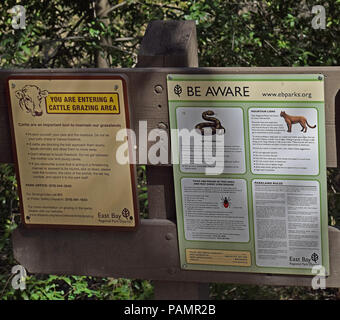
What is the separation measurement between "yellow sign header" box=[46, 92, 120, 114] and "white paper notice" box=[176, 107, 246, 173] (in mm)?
225

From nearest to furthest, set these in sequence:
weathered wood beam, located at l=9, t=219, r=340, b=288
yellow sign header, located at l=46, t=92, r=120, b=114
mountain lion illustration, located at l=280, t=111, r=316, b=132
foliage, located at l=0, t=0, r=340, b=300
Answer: mountain lion illustration, located at l=280, t=111, r=316, b=132 → yellow sign header, located at l=46, t=92, r=120, b=114 → weathered wood beam, located at l=9, t=219, r=340, b=288 → foliage, located at l=0, t=0, r=340, b=300

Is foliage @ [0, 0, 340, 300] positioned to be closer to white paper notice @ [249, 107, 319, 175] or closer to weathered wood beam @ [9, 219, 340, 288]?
weathered wood beam @ [9, 219, 340, 288]

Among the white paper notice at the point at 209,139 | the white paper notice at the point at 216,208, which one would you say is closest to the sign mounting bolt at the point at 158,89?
the white paper notice at the point at 209,139

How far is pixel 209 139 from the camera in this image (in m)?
2.17

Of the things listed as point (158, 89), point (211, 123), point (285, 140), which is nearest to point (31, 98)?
point (158, 89)

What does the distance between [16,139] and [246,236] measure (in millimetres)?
870

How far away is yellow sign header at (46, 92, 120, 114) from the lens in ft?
7.22

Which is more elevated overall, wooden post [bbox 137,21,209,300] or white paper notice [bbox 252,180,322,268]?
wooden post [bbox 137,21,209,300]

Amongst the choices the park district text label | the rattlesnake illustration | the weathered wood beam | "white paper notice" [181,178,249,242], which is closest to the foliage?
the weathered wood beam

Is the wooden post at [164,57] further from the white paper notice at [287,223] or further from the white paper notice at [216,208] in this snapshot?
the white paper notice at [287,223]

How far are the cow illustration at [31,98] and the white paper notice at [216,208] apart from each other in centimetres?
56

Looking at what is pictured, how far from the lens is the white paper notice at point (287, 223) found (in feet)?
7.01

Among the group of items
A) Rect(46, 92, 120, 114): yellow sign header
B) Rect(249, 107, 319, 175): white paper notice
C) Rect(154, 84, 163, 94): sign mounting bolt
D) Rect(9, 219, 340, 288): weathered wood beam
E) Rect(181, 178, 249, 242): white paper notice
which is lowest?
Rect(9, 219, 340, 288): weathered wood beam

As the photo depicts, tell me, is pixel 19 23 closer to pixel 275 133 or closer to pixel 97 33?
pixel 97 33
